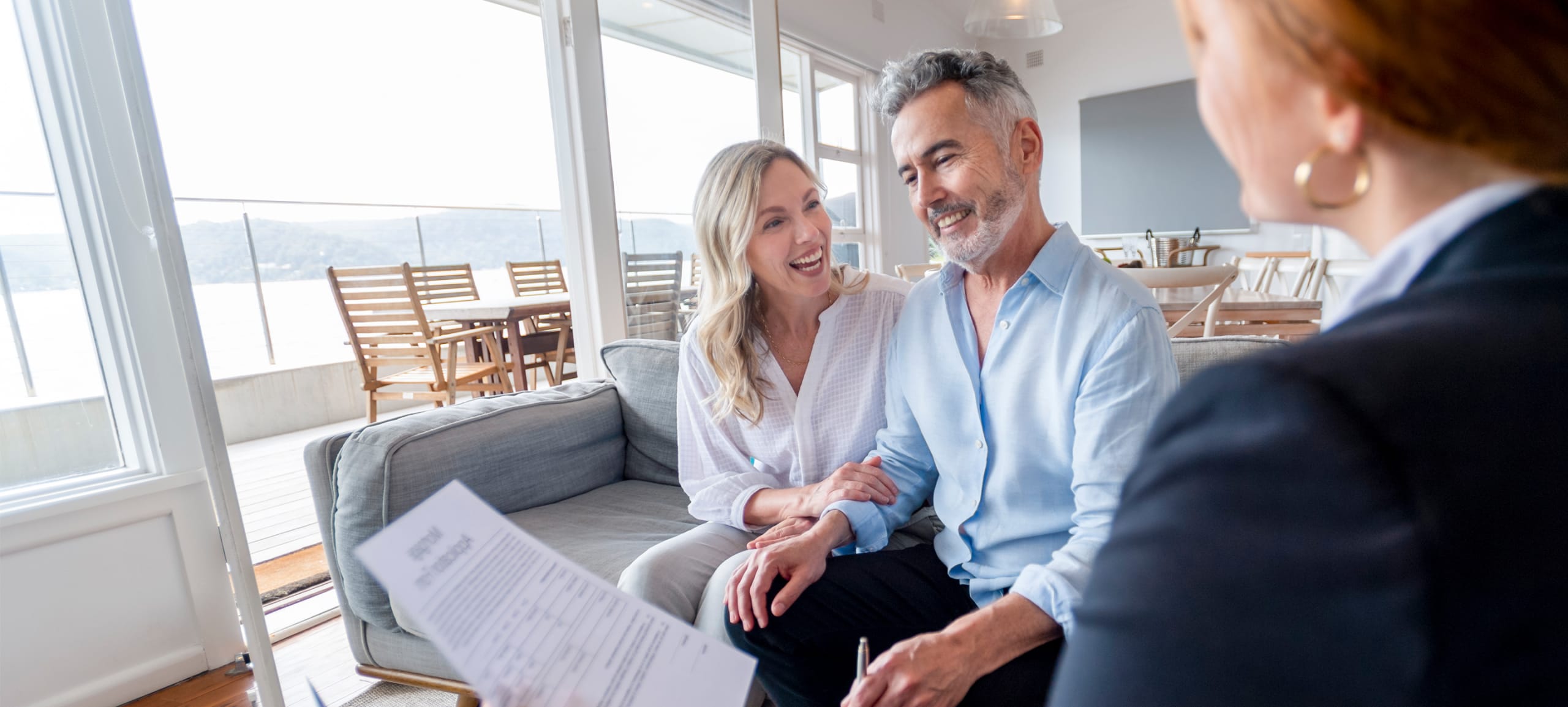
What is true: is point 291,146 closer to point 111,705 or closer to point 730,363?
point 111,705

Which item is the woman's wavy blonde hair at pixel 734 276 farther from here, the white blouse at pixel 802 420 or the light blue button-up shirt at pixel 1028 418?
the light blue button-up shirt at pixel 1028 418

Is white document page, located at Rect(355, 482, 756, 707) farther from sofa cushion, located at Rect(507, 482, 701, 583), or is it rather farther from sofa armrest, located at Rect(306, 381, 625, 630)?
sofa armrest, located at Rect(306, 381, 625, 630)

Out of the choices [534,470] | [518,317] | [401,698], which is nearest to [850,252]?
[518,317]

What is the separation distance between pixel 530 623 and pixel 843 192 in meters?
4.73

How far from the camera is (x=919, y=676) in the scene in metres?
0.81

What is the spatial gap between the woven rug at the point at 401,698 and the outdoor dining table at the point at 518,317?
2.01 meters

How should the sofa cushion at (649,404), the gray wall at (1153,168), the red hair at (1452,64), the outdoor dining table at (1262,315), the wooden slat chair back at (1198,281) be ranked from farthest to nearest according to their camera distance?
the gray wall at (1153,168) < the outdoor dining table at (1262,315) < the wooden slat chair back at (1198,281) < the sofa cushion at (649,404) < the red hair at (1452,64)

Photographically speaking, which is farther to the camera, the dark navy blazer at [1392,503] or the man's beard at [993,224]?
the man's beard at [993,224]

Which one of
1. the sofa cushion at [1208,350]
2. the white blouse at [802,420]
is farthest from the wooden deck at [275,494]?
the sofa cushion at [1208,350]

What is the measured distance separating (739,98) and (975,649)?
10.5 ft

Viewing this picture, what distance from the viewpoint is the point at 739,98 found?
3619 mm

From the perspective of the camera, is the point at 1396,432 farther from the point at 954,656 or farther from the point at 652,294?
the point at 652,294

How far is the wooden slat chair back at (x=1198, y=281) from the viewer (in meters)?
2.27

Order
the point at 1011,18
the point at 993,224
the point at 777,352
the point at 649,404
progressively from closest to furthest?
the point at 993,224
the point at 777,352
the point at 649,404
the point at 1011,18
